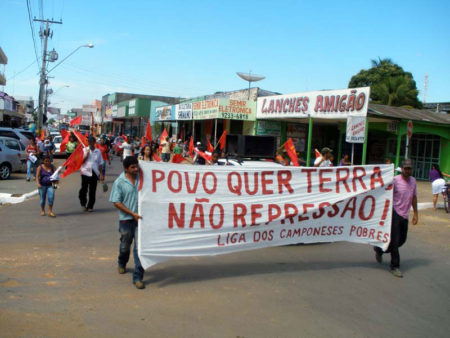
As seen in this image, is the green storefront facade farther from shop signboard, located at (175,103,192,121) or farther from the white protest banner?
the white protest banner

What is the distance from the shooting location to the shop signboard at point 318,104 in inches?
717

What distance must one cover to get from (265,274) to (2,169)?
13545 mm

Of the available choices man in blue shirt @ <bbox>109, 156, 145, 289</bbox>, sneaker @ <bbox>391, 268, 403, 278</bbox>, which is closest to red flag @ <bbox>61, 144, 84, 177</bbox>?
man in blue shirt @ <bbox>109, 156, 145, 289</bbox>

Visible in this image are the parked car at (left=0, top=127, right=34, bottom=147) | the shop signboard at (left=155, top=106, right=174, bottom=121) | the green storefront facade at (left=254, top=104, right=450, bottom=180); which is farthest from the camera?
the shop signboard at (left=155, top=106, right=174, bottom=121)

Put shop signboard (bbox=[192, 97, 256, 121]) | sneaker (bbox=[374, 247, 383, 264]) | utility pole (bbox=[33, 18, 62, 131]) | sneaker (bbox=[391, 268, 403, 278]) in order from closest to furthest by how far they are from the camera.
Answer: sneaker (bbox=[391, 268, 403, 278]), sneaker (bbox=[374, 247, 383, 264]), shop signboard (bbox=[192, 97, 256, 121]), utility pole (bbox=[33, 18, 62, 131])

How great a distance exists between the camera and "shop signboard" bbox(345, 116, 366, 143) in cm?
1362

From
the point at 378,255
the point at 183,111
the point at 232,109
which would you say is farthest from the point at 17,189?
the point at 183,111

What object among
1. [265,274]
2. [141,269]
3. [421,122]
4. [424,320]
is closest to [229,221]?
[265,274]

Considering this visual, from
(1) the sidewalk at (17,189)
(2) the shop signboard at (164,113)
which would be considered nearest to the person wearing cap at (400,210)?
(1) the sidewalk at (17,189)

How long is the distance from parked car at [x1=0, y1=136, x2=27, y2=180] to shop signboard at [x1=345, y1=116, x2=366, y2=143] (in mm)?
12244

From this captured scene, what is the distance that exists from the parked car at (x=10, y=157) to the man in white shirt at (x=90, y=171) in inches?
295

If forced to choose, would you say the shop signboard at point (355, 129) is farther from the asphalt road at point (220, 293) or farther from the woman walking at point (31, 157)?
the woman walking at point (31, 157)

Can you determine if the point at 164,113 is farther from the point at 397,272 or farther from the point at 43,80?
the point at 397,272

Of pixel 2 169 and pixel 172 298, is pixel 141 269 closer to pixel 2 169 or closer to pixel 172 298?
pixel 172 298
